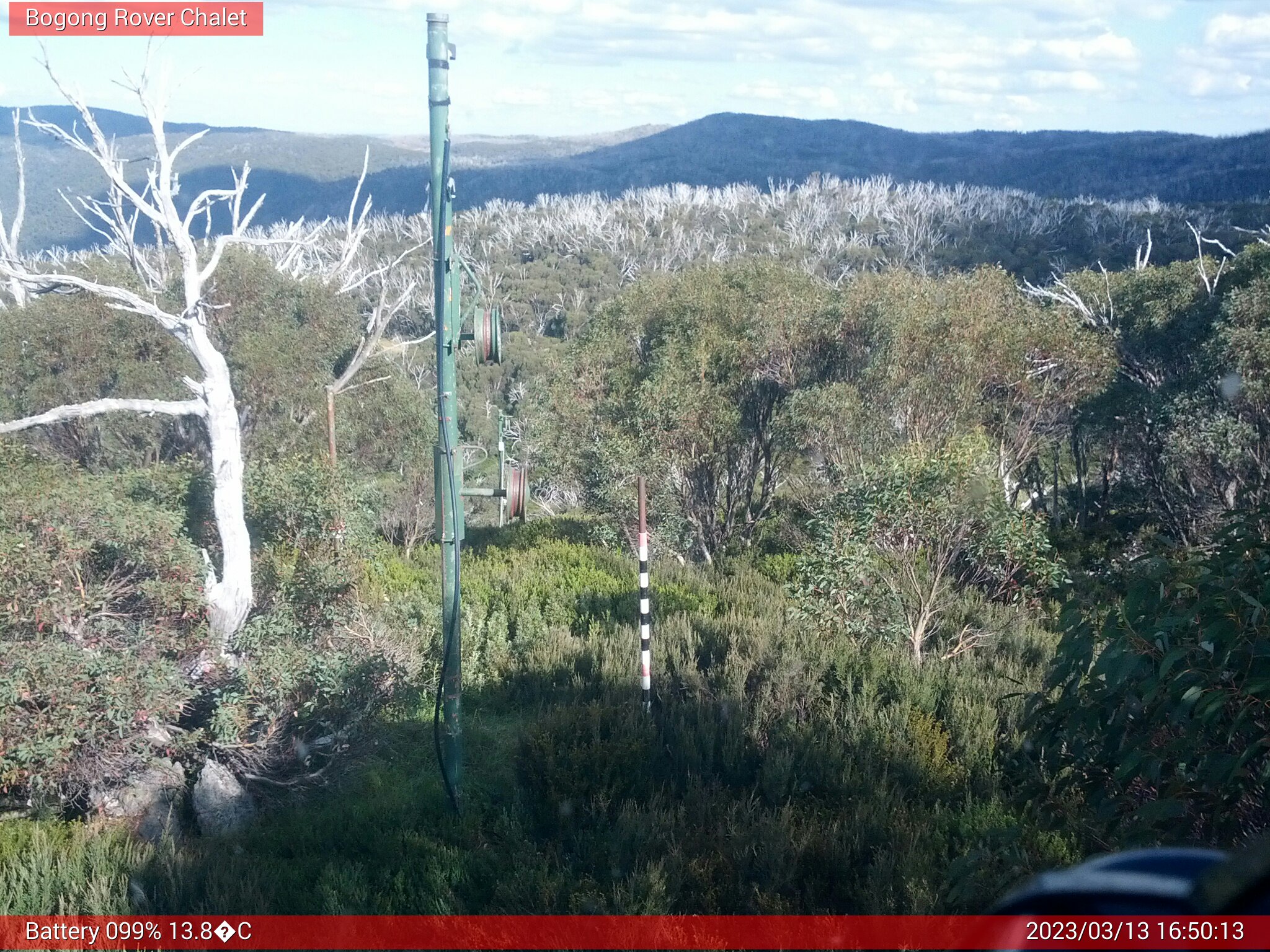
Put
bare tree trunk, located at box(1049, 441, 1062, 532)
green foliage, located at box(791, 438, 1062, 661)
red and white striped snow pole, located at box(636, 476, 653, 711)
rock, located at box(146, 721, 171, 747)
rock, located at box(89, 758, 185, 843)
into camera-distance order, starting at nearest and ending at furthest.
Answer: rock, located at box(89, 758, 185, 843) < rock, located at box(146, 721, 171, 747) < red and white striped snow pole, located at box(636, 476, 653, 711) < green foliage, located at box(791, 438, 1062, 661) < bare tree trunk, located at box(1049, 441, 1062, 532)

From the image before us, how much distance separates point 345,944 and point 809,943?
6.29ft

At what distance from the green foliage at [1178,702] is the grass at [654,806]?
382 millimetres

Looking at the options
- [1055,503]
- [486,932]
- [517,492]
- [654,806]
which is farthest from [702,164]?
[486,932]

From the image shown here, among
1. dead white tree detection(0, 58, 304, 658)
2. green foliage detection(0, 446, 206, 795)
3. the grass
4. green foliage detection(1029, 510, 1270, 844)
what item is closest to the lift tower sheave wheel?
the grass

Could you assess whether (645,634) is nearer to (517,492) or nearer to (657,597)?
(517,492)

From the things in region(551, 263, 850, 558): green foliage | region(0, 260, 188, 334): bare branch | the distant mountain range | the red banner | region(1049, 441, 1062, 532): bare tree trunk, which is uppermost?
the distant mountain range

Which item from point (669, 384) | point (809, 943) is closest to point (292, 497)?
point (669, 384)

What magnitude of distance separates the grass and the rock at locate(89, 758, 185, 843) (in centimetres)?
29

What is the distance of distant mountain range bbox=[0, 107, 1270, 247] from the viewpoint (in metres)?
67.9

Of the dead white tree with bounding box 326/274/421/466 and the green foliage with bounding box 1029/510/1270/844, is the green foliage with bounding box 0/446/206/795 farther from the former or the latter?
the green foliage with bounding box 1029/510/1270/844

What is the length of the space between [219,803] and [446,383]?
3115 mm

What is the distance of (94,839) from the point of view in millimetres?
5812

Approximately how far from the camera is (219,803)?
6691 millimetres

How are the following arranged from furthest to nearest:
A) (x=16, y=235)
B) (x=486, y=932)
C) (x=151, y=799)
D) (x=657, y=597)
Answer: (x=16, y=235)
(x=657, y=597)
(x=151, y=799)
(x=486, y=932)
